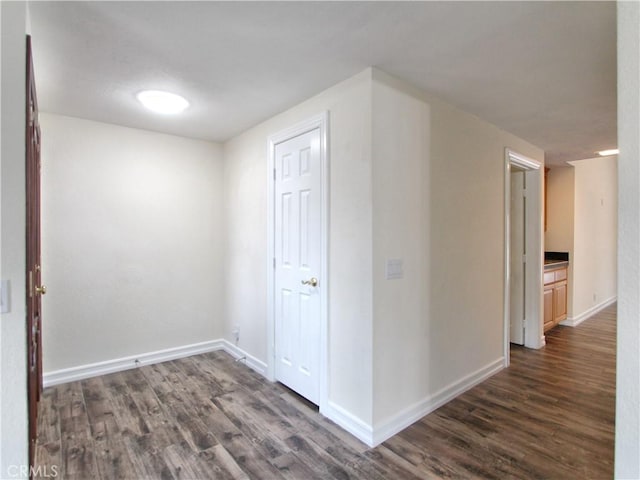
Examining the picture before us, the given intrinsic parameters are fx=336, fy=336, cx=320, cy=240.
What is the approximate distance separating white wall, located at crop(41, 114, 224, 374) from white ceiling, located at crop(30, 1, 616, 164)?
479 mm

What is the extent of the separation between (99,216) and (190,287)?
1165 mm

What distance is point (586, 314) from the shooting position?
542cm

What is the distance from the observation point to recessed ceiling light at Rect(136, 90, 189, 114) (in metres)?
2.56

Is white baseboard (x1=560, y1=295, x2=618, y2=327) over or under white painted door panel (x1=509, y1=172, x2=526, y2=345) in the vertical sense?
under

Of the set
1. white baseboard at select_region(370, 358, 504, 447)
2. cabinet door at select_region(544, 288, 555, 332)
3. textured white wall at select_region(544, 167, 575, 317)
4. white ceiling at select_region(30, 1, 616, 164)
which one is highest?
white ceiling at select_region(30, 1, 616, 164)

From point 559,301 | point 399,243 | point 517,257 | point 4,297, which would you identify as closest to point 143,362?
point 4,297

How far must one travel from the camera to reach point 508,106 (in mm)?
2812

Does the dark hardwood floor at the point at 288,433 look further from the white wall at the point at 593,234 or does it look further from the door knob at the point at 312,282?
the white wall at the point at 593,234

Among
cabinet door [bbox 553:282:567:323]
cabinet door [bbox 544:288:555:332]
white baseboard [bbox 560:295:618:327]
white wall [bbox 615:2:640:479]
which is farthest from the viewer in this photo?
white baseboard [bbox 560:295:618:327]

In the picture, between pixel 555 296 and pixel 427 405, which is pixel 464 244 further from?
pixel 555 296

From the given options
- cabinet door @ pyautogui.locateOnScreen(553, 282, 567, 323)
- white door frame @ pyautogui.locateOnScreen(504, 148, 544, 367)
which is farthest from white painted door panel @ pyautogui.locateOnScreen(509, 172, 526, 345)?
cabinet door @ pyautogui.locateOnScreen(553, 282, 567, 323)

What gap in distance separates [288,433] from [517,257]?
3.49m

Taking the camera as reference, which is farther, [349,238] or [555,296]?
[555,296]

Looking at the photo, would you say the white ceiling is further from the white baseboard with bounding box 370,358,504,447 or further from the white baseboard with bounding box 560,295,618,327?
the white baseboard with bounding box 560,295,618,327
